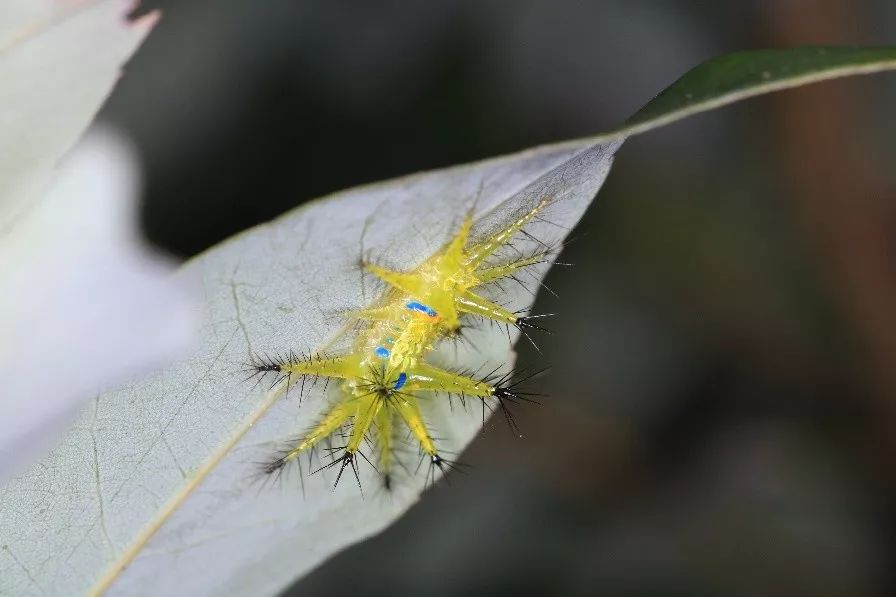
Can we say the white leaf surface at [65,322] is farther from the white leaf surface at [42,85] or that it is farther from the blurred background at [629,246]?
the blurred background at [629,246]

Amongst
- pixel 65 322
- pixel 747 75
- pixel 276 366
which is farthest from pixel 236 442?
pixel 747 75

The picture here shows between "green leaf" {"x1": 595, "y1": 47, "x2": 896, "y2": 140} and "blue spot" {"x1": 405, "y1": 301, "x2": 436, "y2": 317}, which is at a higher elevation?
"green leaf" {"x1": 595, "y1": 47, "x2": 896, "y2": 140}

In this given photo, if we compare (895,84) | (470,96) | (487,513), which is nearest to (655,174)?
(470,96)

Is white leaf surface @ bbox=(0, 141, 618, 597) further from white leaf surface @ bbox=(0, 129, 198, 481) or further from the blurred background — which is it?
the blurred background

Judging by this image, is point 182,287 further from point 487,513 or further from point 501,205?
point 487,513

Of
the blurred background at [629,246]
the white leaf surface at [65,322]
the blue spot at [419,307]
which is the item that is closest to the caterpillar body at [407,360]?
the blue spot at [419,307]

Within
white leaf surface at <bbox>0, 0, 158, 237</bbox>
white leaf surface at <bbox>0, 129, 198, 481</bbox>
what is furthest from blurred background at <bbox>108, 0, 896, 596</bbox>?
white leaf surface at <bbox>0, 0, 158, 237</bbox>
